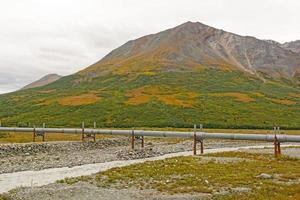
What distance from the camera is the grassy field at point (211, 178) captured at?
69.5 ft

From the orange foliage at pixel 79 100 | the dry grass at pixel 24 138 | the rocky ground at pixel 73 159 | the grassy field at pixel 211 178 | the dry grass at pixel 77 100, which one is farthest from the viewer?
the dry grass at pixel 77 100

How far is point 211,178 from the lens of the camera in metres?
24.8

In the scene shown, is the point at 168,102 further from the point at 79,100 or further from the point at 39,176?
the point at 39,176

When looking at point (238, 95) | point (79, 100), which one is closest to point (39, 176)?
point (79, 100)

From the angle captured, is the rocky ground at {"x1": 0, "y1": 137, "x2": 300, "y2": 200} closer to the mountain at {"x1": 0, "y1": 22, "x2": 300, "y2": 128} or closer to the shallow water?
the shallow water

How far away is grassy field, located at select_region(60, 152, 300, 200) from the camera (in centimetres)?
2119

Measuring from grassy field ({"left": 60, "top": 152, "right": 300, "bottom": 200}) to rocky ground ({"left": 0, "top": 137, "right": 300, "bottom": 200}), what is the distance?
A: 3.42ft

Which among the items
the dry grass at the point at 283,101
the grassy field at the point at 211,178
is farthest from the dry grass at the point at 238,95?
the grassy field at the point at 211,178

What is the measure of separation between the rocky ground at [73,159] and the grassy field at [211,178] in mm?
1043

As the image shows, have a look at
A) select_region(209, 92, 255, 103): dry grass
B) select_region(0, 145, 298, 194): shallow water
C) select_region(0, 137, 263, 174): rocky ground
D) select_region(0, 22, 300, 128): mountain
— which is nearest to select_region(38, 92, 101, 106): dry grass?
select_region(0, 22, 300, 128): mountain

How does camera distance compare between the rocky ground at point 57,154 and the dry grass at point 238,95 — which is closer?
the rocky ground at point 57,154

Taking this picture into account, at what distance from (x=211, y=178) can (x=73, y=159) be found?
833 inches

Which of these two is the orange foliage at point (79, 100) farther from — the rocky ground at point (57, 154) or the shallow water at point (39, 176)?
the shallow water at point (39, 176)

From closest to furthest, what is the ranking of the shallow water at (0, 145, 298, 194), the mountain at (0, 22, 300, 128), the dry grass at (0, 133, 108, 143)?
the shallow water at (0, 145, 298, 194), the dry grass at (0, 133, 108, 143), the mountain at (0, 22, 300, 128)
